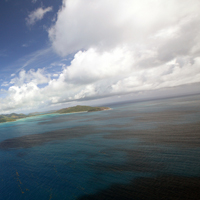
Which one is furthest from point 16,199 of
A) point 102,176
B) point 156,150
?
point 156,150

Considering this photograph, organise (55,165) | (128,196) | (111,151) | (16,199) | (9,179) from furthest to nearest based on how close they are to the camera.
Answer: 1. (111,151)
2. (55,165)
3. (9,179)
4. (16,199)
5. (128,196)

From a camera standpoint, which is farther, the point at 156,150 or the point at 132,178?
the point at 156,150

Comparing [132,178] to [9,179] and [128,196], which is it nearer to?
[128,196]

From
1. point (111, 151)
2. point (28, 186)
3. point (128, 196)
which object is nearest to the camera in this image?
point (128, 196)

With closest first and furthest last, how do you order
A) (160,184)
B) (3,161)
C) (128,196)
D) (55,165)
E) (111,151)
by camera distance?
1. (128,196)
2. (160,184)
3. (55,165)
4. (111,151)
5. (3,161)

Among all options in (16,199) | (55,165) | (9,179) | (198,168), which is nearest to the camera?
(16,199)

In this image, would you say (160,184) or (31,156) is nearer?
(160,184)

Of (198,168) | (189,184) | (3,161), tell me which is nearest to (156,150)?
(198,168)

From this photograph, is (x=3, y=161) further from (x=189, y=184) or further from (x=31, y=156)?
(x=189, y=184)
